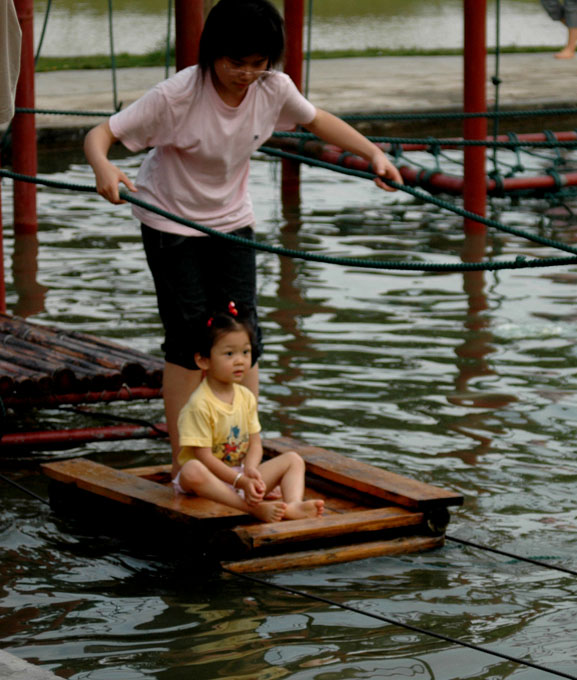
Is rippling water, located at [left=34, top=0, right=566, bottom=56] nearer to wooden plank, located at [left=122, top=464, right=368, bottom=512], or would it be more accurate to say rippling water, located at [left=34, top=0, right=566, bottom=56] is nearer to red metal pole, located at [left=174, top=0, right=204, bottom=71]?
red metal pole, located at [left=174, top=0, right=204, bottom=71]

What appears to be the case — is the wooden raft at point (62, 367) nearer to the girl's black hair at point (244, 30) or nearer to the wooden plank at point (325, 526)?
the wooden plank at point (325, 526)

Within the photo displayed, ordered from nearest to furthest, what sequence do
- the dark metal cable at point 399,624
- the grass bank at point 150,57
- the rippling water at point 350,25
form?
1. the dark metal cable at point 399,624
2. the grass bank at point 150,57
3. the rippling water at point 350,25

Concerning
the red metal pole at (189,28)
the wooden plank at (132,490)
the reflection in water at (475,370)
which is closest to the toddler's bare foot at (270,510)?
the wooden plank at (132,490)

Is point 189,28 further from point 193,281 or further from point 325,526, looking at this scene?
point 325,526

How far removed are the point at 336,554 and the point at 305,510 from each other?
0.21 metres

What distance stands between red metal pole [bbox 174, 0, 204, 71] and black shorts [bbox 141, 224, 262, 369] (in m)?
4.29

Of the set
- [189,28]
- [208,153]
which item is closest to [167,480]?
[208,153]

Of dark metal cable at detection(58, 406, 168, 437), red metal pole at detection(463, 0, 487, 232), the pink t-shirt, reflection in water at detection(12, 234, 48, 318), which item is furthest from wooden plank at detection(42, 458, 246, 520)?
red metal pole at detection(463, 0, 487, 232)

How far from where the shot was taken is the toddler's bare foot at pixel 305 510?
185 inches

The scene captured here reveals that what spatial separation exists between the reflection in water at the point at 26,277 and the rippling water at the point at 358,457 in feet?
0.09

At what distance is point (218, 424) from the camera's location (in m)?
4.73

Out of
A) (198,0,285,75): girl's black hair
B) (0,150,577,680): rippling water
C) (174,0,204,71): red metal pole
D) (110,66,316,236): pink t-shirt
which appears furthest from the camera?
(174,0,204,71): red metal pole

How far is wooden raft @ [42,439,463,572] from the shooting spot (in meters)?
4.43

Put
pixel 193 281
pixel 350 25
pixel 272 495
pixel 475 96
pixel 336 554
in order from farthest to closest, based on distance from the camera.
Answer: pixel 350 25 < pixel 475 96 < pixel 272 495 < pixel 193 281 < pixel 336 554
